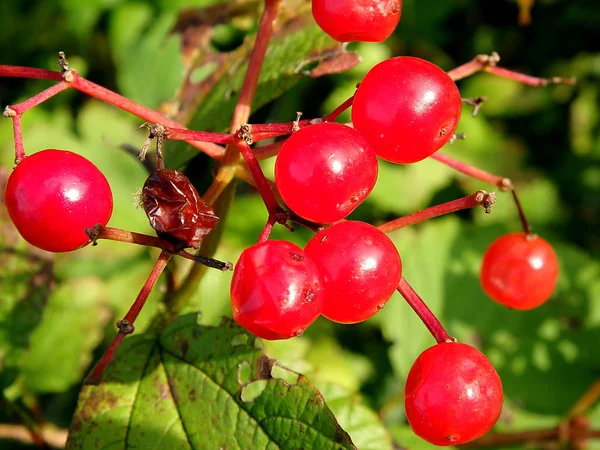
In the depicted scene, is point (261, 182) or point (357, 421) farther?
point (357, 421)

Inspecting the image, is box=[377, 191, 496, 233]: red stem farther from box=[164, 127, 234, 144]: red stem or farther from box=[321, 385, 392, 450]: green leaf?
box=[321, 385, 392, 450]: green leaf

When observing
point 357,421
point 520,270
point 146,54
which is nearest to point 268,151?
point 520,270

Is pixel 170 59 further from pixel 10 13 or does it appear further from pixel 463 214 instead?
pixel 463 214

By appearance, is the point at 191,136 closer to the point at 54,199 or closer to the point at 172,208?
the point at 172,208

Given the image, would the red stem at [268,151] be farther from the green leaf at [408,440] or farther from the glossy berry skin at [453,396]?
the green leaf at [408,440]

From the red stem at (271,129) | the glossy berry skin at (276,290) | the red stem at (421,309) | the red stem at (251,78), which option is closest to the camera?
the glossy berry skin at (276,290)

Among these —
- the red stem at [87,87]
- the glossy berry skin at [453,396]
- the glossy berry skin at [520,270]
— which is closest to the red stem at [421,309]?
the glossy berry skin at [453,396]

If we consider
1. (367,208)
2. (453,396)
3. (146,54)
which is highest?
(146,54)
